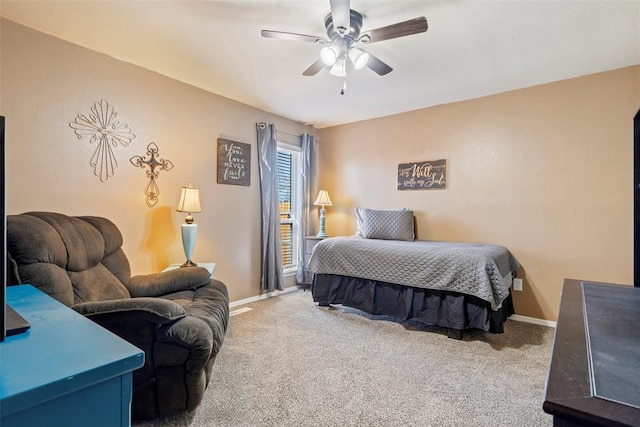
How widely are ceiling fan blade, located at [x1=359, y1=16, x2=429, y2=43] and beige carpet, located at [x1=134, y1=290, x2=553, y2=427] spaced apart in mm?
2127

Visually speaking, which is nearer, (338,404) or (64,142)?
(338,404)

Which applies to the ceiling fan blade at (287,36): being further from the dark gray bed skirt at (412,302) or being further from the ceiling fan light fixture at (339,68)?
the dark gray bed skirt at (412,302)

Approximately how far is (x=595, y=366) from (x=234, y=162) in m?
3.41

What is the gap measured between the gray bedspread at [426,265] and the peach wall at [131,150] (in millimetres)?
1013

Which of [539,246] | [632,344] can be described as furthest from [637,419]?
[539,246]

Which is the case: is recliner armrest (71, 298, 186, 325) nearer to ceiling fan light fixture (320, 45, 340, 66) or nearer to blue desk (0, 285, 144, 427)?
blue desk (0, 285, 144, 427)

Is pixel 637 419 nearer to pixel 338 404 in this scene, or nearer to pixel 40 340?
pixel 40 340

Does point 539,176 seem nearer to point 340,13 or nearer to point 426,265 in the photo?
point 426,265

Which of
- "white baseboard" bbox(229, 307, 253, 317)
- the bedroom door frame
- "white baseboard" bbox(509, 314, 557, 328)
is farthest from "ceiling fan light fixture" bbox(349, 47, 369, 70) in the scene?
"white baseboard" bbox(509, 314, 557, 328)

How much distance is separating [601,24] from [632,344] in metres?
2.30

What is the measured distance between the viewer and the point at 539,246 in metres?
3.14

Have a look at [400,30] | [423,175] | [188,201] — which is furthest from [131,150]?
[423,175]

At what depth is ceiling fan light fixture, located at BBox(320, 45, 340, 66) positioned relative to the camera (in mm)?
2037

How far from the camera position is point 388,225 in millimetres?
3744
